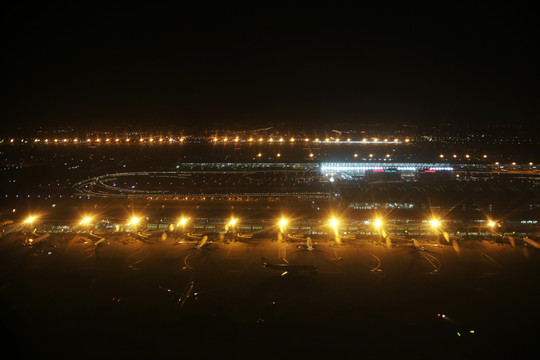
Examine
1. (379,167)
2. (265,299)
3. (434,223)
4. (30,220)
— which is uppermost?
(379,167)

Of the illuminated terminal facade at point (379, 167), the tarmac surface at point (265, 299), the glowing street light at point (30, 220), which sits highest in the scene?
the illuminated terminal facade at point (379, 167)

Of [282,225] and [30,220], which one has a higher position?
[282,225]

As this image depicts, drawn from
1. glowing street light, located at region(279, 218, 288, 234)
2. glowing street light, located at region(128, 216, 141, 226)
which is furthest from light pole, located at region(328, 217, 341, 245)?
glowing street light, located at region(128, 216, 141, 226)

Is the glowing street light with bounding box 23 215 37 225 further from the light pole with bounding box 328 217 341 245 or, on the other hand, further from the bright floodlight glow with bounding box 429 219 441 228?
the bright floodlight glow with bounding box 429 219 441 228

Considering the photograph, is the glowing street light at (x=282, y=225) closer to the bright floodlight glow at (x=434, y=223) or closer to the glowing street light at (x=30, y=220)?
the bright floodlight glow at (x=434, y=223)

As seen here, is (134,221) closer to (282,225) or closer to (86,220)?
(86,220)

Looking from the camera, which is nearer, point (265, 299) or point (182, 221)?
point (265, 299)

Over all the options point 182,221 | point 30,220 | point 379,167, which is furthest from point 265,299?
point 379,167

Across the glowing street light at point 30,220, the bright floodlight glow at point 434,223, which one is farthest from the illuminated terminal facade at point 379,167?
the glowing street light at point 30,220

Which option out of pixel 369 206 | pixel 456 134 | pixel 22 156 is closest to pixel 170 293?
pixel 369 206
